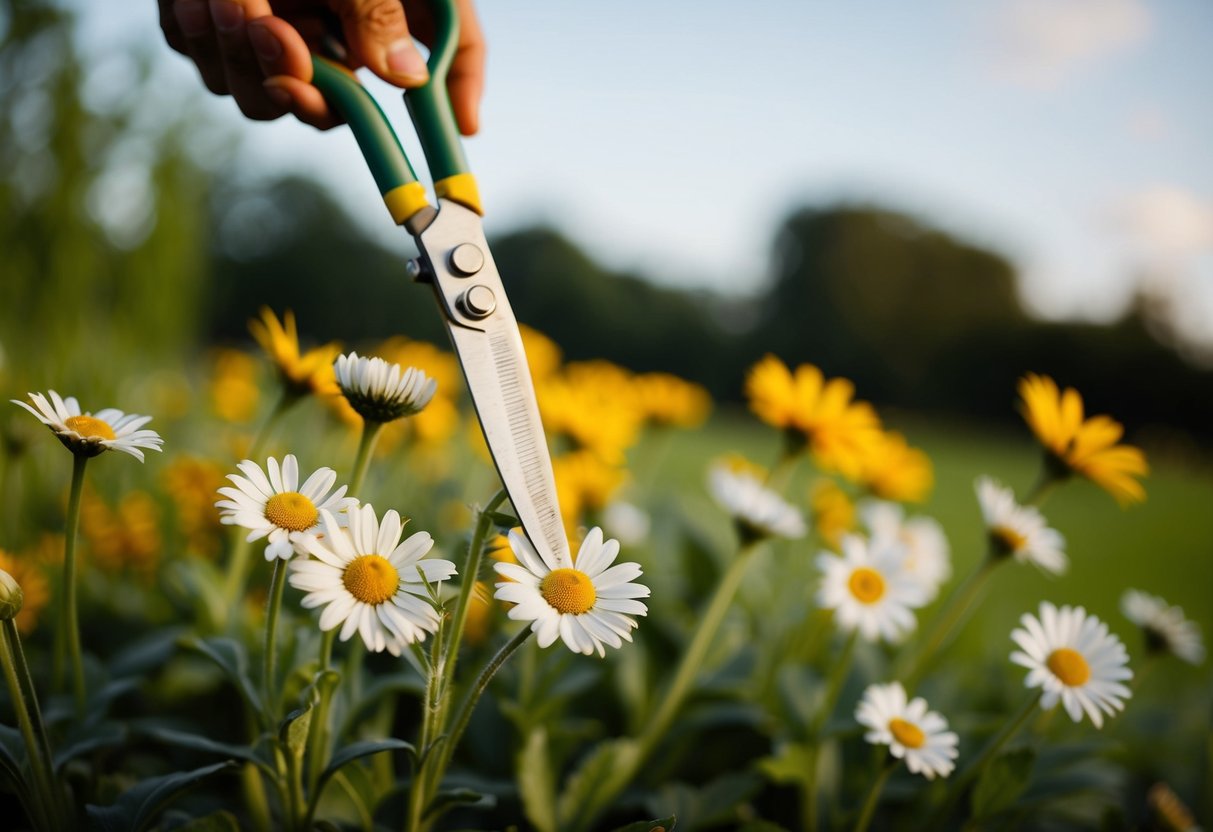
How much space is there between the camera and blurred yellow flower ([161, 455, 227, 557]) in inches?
57.6

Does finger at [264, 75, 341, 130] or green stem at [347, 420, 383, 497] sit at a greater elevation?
finger at [264, 75, 341, 130]

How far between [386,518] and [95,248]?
2930 millimetres

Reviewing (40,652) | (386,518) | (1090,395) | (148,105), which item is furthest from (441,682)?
(1090,395)

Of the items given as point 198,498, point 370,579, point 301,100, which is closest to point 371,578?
point 370,579

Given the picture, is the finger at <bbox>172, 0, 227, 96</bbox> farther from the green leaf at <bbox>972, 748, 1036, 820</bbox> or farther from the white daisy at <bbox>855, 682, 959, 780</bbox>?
the green leaf at <bbox>972, 748, 1036, 820</bbox>

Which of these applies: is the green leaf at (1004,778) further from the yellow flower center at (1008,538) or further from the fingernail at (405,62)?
the fingernail at (405,62)

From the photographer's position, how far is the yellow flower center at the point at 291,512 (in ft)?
1.88

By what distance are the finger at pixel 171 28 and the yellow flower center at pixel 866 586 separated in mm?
1111

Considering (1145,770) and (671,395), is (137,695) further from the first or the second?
(1145,770)

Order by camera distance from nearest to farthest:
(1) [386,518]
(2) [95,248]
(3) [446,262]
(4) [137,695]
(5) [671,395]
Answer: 1. (1) [386,518]
2. (3) [446,262]
3. (4) [137,695]
4. (5) [671,395]
5. (2) [95,248]

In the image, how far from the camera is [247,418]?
2109 mm

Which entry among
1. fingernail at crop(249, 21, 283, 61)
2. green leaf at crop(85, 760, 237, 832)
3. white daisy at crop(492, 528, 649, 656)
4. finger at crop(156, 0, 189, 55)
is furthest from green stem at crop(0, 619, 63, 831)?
finger at crop(156, 0, 189, 55)

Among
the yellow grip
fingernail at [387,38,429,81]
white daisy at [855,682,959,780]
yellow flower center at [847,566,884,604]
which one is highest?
fingernail at [387,38,429,81]

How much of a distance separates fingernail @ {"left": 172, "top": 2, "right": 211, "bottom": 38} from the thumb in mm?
165
